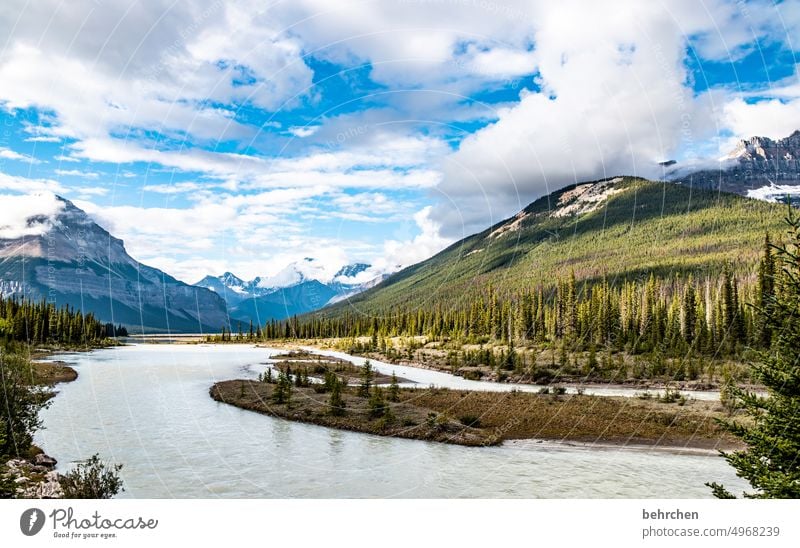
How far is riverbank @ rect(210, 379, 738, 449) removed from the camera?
15.6 meters

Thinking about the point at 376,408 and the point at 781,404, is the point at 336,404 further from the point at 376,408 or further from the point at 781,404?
the point at 781,404

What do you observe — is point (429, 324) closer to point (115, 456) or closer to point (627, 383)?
point (627, 383)

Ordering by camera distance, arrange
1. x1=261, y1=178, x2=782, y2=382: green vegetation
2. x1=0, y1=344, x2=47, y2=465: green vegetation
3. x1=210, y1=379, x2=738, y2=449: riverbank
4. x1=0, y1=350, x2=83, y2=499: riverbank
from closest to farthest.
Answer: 1. x1=0, y1=350, x2=83, y2=499: riverbank
2. x1=0, y1=344, x2=47, y2=465: green vegetation
3. x1=210, y1=379, x2=738, y2=449: riverbank
4. x1=261, y1=178, x2=782, y2=382: green vegetation

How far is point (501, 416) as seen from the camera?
61.6 feet

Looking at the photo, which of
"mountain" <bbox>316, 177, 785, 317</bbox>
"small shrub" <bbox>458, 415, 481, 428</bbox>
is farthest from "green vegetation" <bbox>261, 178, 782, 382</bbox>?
"small shrub" <bbox>458, 415, 481, 428</bbox>

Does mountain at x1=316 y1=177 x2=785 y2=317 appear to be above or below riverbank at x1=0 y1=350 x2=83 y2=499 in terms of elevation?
above

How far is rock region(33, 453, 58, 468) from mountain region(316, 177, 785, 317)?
5770cm

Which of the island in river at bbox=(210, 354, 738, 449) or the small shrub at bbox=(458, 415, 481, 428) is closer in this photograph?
the island in river at bbox=(210, 354, 738, 449)

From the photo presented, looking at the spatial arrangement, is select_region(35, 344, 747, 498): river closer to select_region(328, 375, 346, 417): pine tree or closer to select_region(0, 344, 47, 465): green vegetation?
select_region(0, 344, 47, 465): green vegetation

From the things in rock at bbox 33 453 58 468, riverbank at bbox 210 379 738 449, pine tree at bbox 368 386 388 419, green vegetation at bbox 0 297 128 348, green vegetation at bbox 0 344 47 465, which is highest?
green vegetation at bbox 0 297 128 348

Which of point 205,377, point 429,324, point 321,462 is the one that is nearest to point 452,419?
point 321,462
